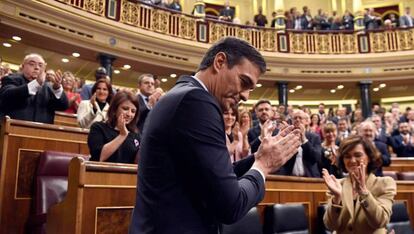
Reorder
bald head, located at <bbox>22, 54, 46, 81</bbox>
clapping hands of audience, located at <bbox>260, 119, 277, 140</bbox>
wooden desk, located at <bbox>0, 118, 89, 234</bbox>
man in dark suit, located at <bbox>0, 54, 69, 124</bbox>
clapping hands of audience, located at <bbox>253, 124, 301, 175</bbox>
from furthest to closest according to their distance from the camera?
bald head, located at <bbox>22, 54, 46, 81</bbox>
man in dark suit, located at <bbox>0, 54, 69, 124</bbox>
wooden desk, located at <bbox>0, 118, 89, 234</bbox>
clapping hands of audience, located at <bbox>260, 119, 277, 140</bbox>
clapping hands of audience, located at <bbox>253, 124, 301, 175</bbox>

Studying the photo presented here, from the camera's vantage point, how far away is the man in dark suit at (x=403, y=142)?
4752 millimetres

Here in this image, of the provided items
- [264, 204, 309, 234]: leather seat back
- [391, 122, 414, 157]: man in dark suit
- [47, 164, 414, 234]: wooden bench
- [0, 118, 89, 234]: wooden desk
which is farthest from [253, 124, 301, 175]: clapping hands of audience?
[391, 122, 414, 157]: man in dark suit

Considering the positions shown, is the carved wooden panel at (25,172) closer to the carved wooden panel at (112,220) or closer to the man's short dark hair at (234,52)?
the carved wooden panel at (112,220)

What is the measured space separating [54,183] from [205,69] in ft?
5.01

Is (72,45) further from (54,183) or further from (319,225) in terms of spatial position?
(319,225)

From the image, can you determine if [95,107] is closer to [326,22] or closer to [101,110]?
[101,110]

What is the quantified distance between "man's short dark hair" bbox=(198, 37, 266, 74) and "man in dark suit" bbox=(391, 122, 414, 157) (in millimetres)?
4381

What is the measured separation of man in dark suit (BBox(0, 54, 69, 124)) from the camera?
2557mm

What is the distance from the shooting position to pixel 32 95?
2.66m

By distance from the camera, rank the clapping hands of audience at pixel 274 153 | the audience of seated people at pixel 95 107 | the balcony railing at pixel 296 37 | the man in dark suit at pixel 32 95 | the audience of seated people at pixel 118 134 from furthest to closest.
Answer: the balcony railing at pixel 296 37, the audience of seated people at pixel 95 107, the man in dark suit at pixel 32 95, the audience of seated people at pixel 118 134, the clapping hands of audience at pixel 274 153

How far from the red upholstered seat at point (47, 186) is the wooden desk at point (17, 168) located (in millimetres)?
66

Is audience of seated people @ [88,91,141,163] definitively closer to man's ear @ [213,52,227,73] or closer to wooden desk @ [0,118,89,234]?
wooden desk @ [0,118,89,234]

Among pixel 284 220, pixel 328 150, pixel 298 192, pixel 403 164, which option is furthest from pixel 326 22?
pixel 284 220

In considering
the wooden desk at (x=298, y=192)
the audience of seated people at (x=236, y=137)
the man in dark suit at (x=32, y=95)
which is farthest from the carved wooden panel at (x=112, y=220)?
the man in dark suit at (x=32, y=95)
